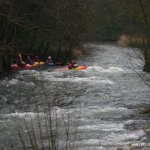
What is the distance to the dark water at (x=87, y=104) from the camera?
12.3 metres

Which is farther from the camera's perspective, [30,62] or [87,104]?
[30,62]

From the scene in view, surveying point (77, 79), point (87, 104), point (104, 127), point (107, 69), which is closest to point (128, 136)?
point (104, 127)

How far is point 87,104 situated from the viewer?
18.2 metres

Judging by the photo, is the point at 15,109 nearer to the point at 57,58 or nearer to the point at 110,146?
the point at 110,146

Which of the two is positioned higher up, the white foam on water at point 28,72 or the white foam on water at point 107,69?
the white foam on water at point 28,72

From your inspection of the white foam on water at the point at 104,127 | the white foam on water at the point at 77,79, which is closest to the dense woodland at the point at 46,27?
the white foam on water at the point at 77,79

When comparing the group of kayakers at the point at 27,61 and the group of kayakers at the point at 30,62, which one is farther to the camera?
the group of kayakers at the point at 27,61

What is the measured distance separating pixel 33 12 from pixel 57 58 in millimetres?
4199

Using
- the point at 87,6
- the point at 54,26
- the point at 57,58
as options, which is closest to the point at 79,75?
the point at 57,58

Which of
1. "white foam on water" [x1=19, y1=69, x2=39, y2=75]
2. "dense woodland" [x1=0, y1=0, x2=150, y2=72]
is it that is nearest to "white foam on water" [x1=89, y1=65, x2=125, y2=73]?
"dense woodland" [x1=0, y1=0, x2=150, y2=72]

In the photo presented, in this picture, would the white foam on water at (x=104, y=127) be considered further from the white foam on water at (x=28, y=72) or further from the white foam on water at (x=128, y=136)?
the white foam on water at (x=28, y=72)

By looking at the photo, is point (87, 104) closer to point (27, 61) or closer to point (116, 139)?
point (116, 139)

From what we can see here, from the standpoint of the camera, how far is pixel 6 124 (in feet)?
46.9

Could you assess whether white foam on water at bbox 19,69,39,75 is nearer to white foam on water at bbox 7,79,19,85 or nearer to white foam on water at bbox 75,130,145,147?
white foam on water at bbox 7,79,19,85
